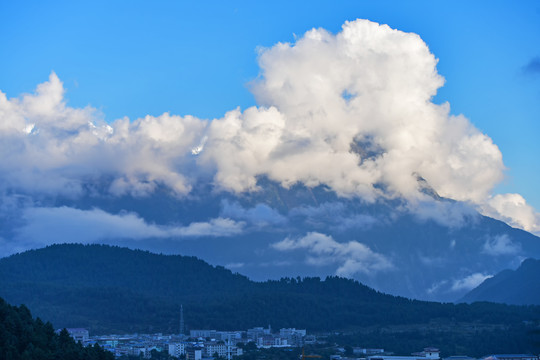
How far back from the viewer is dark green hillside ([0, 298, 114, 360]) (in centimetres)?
9119

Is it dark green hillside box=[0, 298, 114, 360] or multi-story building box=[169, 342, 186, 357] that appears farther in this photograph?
multi-story building box=[169, 342, 186, 357]

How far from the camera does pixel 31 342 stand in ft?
313

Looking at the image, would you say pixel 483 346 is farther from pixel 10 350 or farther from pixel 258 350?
pixel 10 350

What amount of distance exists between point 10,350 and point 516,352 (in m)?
105

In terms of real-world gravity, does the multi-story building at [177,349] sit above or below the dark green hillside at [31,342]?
above

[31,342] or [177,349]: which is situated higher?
[177,349]

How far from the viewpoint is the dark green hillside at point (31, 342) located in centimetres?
9119

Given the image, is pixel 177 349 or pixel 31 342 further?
pixel 177 349

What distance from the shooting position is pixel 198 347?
196250 mm

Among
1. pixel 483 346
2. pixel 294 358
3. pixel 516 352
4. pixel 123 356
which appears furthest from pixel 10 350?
pixel 483 346

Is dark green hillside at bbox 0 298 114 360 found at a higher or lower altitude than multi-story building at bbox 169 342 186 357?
lower

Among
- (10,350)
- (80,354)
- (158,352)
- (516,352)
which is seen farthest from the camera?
(158,352)

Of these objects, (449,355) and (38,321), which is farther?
(449,355)

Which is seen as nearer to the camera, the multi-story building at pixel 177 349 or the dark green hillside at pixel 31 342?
the dark green hillside at pixel 31 342
